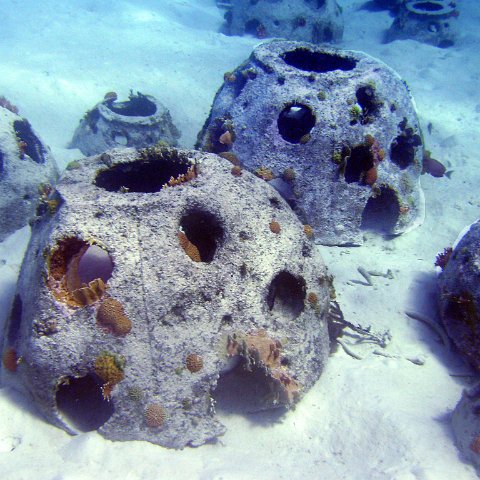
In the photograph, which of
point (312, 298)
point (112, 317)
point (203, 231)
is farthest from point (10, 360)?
point (312, 298)

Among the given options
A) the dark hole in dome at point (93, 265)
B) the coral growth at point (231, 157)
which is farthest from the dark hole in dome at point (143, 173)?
the coral growth at point (231, 157)

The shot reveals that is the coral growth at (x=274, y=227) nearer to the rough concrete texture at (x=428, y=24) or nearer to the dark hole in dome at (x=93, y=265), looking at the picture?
the dark hole in dome at (x=93, y=265)

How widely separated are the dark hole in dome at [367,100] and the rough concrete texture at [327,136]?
20 millimetres

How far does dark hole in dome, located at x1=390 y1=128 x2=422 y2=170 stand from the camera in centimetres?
945

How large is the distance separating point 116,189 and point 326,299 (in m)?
3.68

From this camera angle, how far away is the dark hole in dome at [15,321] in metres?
5.71

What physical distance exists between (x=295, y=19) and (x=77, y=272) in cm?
1680

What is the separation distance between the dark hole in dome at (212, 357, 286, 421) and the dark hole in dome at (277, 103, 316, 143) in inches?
194

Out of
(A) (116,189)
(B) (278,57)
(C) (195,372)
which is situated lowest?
(C) (195,372)

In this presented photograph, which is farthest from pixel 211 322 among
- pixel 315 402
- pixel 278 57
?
pixel 278 57

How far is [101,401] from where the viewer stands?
5344 millimetres

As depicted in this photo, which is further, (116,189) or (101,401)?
(116,189)

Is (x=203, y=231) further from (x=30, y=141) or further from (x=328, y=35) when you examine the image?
(x=328, y=35)

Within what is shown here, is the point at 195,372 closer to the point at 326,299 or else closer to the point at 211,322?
the point at 211,322
